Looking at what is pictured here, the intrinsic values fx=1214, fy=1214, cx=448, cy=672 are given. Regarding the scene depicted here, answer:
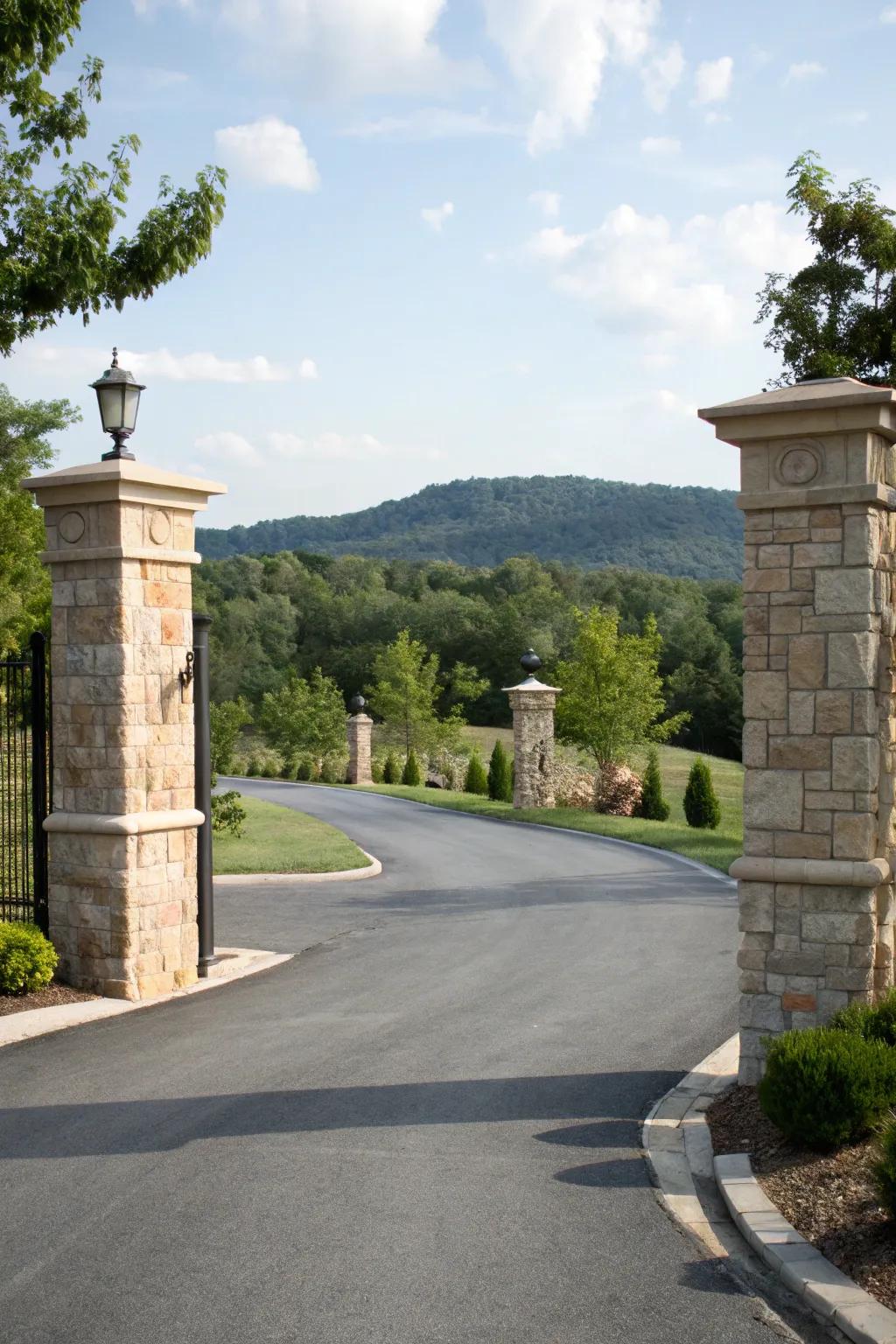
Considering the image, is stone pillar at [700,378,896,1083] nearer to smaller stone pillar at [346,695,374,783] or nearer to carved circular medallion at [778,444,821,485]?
carved circular medallion at [778,444,821,485]

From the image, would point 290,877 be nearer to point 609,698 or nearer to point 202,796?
point 202,796

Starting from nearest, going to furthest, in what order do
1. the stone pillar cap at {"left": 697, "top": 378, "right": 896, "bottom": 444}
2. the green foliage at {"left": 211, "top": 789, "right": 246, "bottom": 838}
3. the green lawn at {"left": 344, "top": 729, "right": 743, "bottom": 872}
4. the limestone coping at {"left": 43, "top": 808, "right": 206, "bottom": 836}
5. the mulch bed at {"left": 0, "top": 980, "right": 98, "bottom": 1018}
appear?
1. the stone pillar cap at {"left": 697, "top": 378, "right": 896, "bottom": 444}
2. the mulch bed at {"left": 0, "top": 980, "right": 98, "bottom": 1018}
3. the limestone coping at {"left": 43, "top": 808, "right": 206, "bottom": 836}
4. the green foliage at {"left": 211, "top": 789, "right": 246, "bottom": 838}
5. the green lawn at {"left": 344, "top": 729, "right": 743, "bottom": 872}

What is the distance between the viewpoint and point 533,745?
26.8 m

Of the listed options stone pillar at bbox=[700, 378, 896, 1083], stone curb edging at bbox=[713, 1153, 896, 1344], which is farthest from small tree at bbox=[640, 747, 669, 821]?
stone curb edging at bbox=[713, 1153, 896, 1344]

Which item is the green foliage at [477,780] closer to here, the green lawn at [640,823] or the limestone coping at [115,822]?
the green lawn at [640,823]

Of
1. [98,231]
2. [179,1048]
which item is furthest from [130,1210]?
[98,231]

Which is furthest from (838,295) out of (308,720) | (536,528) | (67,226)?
(536,528)

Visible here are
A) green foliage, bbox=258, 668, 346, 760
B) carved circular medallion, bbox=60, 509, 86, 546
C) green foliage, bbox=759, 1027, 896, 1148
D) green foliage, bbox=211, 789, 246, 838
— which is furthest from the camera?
green foliage, bbox=258, 668, 346, 760

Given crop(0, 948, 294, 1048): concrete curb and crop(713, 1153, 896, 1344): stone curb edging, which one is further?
crop(0, 948, 294, 1048): concrete curb

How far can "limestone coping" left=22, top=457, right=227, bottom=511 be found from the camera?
885cm

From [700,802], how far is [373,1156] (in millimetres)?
18240

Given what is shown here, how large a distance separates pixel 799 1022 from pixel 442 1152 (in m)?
2.04

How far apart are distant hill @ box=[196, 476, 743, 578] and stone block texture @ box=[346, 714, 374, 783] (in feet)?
183

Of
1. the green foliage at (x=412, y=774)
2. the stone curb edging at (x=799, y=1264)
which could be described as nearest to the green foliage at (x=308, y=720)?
the green foliage at (x=412, y=774)
